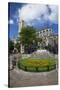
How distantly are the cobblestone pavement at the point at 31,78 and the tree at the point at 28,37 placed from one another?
12 centimetres

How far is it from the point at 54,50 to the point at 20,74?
1.20 ft

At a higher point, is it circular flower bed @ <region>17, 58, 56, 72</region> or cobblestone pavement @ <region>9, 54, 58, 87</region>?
circular flower bed @ <region>17, 58, 56, 72</region>

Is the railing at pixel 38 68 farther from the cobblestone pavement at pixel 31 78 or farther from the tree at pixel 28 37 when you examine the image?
the tree at pixel 28 37

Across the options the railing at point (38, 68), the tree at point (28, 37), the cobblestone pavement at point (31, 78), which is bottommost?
the cobblestone pavement at point (31, 78)

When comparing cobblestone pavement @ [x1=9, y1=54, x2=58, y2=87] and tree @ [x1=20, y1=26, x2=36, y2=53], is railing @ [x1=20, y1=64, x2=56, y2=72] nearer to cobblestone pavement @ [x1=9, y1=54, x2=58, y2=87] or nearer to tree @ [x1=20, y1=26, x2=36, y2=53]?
cobblestone pavement @ [x1=9, y1=54, x2=58, y2=87]

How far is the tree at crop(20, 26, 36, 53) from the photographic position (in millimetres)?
1609

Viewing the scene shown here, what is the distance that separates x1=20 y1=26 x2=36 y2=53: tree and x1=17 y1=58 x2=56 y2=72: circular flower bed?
10 centimetres

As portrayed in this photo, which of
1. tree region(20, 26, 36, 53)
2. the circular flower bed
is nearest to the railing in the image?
the circular flower bed

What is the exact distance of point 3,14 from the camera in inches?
62.2

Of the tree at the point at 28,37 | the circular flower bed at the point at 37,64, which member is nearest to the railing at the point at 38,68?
the circular flower bed at the point at 37,64

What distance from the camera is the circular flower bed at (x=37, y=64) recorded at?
5.28ft

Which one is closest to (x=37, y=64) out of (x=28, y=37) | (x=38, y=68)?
(x=38, y=68)

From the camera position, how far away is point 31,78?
63.5 inches

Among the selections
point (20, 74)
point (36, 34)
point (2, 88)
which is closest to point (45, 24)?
point (36, 34)
